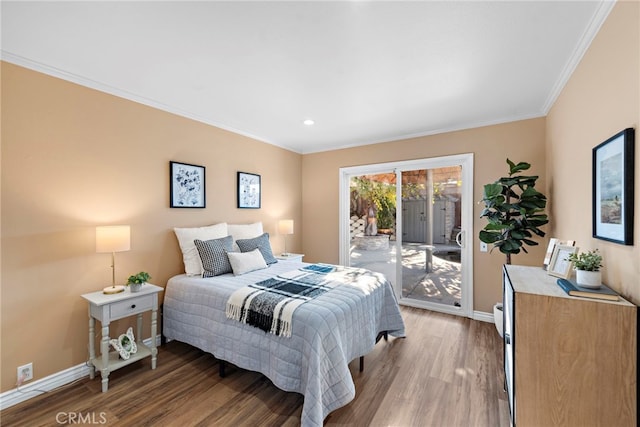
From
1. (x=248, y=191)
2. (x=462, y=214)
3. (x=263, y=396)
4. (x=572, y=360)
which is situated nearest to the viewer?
(x=572, y=360)

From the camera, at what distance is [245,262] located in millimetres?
2926

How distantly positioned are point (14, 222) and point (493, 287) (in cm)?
476

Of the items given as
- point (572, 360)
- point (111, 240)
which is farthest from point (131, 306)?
point (572, 360)

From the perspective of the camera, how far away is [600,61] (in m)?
1.65

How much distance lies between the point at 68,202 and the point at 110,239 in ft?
1.58

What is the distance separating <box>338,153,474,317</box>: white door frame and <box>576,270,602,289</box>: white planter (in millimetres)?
2199

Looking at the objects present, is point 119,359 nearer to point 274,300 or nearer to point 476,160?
point 274,300

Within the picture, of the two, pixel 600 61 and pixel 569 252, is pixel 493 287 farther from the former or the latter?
pixel 600 61

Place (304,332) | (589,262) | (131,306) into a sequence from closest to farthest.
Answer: (589,262) → (304,332) → (131,306)

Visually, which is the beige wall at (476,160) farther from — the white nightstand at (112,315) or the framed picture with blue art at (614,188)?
the white nightstand at (112,315)

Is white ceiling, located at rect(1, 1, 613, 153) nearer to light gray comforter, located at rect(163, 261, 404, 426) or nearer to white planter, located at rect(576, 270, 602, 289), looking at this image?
white planter, located at rect(576, 270, 602, 289)

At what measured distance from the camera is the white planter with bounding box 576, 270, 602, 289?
137 centimetres

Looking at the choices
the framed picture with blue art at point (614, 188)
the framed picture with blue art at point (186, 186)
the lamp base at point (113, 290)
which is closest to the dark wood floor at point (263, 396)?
the lamp base at point (113, 290)

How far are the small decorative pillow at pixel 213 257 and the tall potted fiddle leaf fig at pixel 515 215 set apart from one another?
9.06 feet
